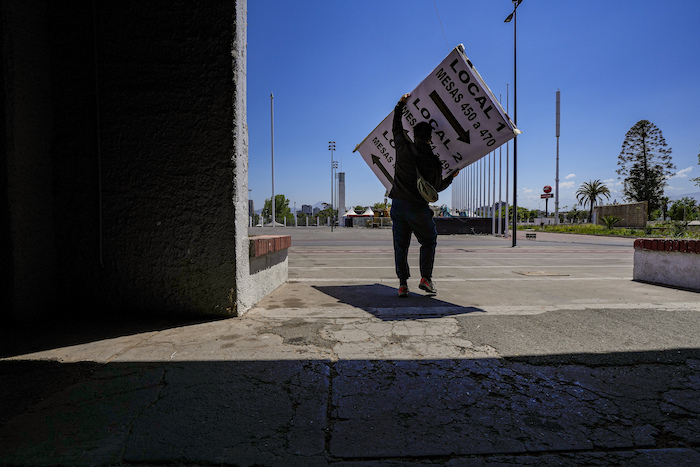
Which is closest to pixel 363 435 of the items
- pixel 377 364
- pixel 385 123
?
pixel 377 364

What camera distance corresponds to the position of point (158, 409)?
1.76 metres

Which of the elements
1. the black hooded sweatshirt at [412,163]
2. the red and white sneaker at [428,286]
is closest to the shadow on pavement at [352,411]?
the red and white sneaker at [428,286]

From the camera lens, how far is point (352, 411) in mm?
1758

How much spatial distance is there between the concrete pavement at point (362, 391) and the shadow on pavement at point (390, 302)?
11 centimetres

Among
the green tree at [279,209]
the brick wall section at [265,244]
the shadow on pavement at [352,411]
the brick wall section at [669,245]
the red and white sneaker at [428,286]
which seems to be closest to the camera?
the shadow on pavement at [352,411]

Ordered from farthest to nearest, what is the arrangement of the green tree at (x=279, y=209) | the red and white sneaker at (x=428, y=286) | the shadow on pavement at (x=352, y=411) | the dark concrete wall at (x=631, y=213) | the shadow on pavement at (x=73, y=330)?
the green tree at (x=279, y=209)
the dark concrete wall at (x=631, y=213)
the red and white sneaker at (x=428, y=286)
the shadow on pavement at (x=73, y=330)
the shadow on pavement at (x=352, y=411)

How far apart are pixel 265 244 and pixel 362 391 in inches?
93.8

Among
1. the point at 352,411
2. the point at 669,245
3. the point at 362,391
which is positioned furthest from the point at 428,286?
the point at 669,245

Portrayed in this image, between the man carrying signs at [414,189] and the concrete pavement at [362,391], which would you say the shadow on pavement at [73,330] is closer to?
the concrete pavement at [362,391]

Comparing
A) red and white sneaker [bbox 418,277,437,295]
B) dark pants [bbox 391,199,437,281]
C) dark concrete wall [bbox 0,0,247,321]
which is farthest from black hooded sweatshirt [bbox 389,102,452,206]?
dark concrete wall [bbox 0,0,247,321]

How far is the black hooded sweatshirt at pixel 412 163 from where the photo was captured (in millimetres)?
4234

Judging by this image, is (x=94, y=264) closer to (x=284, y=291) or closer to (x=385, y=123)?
(x=284, y=291)

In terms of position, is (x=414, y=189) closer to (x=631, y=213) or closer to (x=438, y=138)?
(x=438, y=138)

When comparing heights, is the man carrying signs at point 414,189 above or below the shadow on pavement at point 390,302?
above
